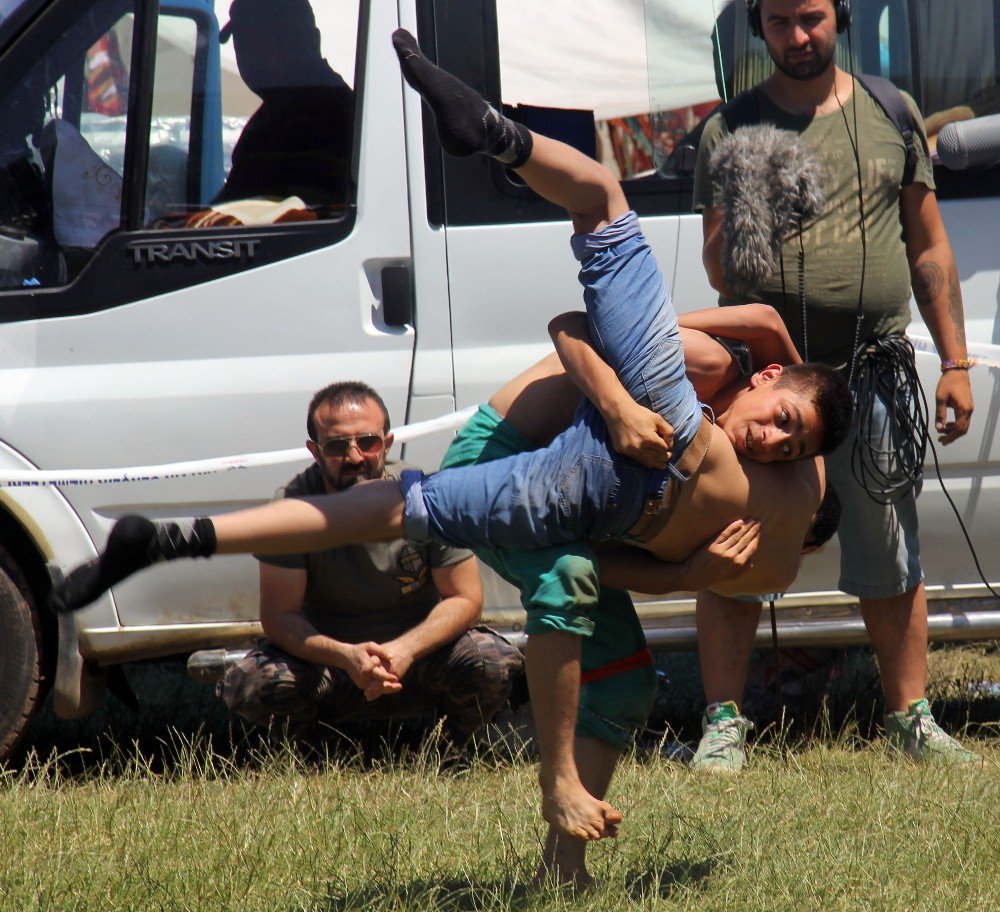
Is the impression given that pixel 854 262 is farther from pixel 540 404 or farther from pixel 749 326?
pixel 540 404

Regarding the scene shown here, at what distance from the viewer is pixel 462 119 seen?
2.53 m

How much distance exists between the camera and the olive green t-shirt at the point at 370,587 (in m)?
4.27

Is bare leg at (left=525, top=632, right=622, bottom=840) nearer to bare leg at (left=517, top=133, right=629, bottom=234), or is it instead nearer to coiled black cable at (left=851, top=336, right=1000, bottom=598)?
bare leg at (left=517, top=133, right=629, bottom=234)

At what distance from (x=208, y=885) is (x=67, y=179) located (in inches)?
84.6

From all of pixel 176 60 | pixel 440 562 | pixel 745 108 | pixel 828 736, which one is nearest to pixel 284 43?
pixel 176 60

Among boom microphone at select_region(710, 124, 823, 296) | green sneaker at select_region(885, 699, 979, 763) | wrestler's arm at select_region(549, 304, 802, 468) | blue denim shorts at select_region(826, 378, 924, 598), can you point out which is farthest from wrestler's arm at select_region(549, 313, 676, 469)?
green sneaker at select_region(885, 699, 979, 763)

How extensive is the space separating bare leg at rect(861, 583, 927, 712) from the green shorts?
1283 millimetres

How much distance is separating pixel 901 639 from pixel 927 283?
3.42 feet

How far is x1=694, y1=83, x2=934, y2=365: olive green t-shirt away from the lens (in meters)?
3.87

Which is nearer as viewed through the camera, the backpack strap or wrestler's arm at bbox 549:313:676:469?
wrestler's arm at bbox 549:313:676:469

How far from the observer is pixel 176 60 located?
13.3ft

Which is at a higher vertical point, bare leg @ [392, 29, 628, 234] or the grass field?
bare leg @ [392, 29, 628, 234]

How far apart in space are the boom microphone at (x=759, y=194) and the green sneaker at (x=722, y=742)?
4.09ft

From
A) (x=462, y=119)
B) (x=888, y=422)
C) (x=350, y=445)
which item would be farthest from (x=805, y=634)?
(x=462, y=119)
